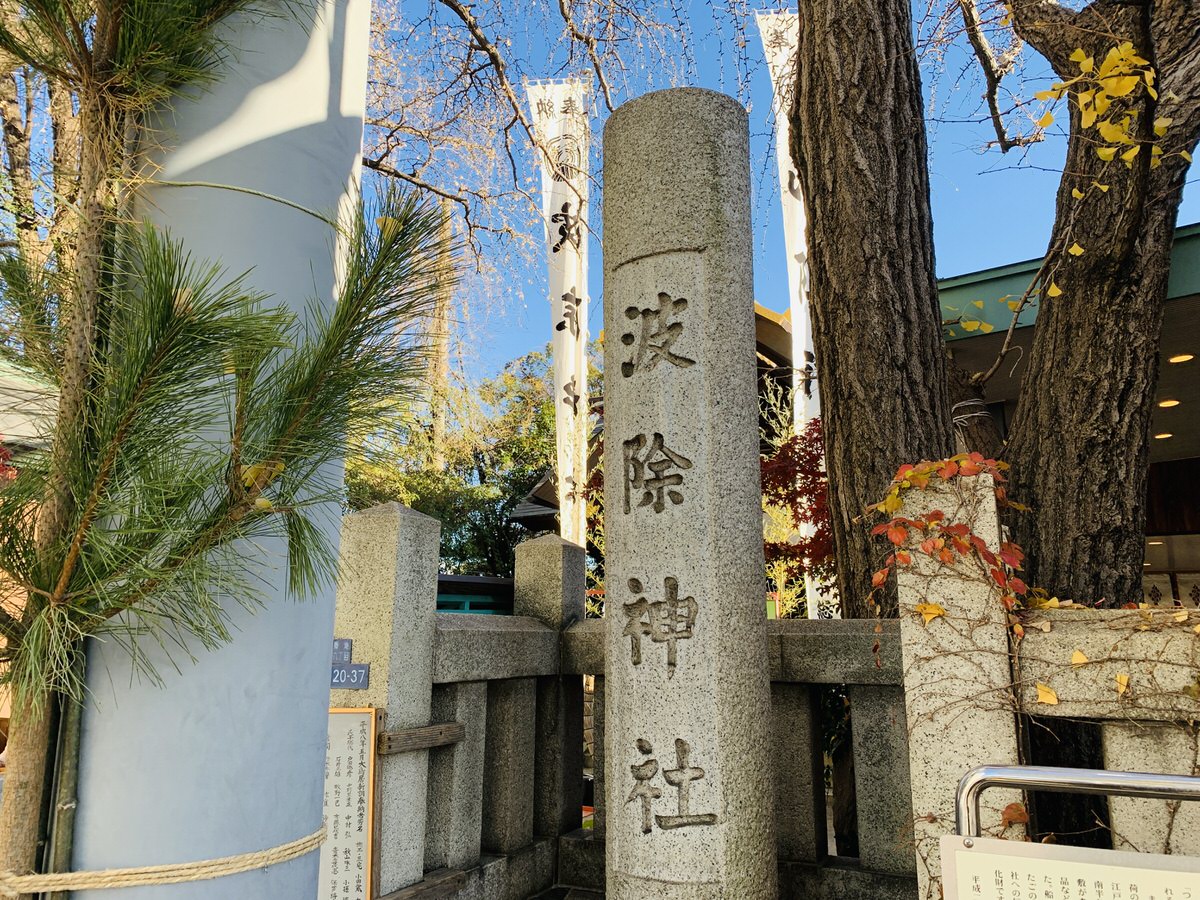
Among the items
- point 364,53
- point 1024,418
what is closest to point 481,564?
point 1024,418

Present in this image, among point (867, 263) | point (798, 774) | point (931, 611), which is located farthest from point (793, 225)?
point (931, 611)

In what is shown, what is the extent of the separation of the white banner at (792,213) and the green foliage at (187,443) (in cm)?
541

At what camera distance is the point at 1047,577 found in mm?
3656

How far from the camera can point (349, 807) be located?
305 cm

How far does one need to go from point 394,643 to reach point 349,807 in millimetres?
598

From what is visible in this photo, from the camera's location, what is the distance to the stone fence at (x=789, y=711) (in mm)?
2359

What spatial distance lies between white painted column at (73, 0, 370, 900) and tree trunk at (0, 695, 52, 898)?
52 mm

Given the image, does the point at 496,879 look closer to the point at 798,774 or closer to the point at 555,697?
the point at 555,697

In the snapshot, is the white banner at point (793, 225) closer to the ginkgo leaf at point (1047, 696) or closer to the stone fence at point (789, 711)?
the stone fence at point (789, 711)

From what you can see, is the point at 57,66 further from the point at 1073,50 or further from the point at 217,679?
the point at 1073,50

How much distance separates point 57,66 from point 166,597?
31.1 inches

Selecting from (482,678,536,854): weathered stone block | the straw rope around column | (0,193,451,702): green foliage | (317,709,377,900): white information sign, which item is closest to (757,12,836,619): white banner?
(482,678,536,854): weathered stone block

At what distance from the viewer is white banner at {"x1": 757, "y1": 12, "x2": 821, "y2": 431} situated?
253 inches

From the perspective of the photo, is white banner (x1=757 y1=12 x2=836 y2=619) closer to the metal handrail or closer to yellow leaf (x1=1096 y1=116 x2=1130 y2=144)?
yellow leaf (x1=1096 y1=116 x2=1130 y2=144)
